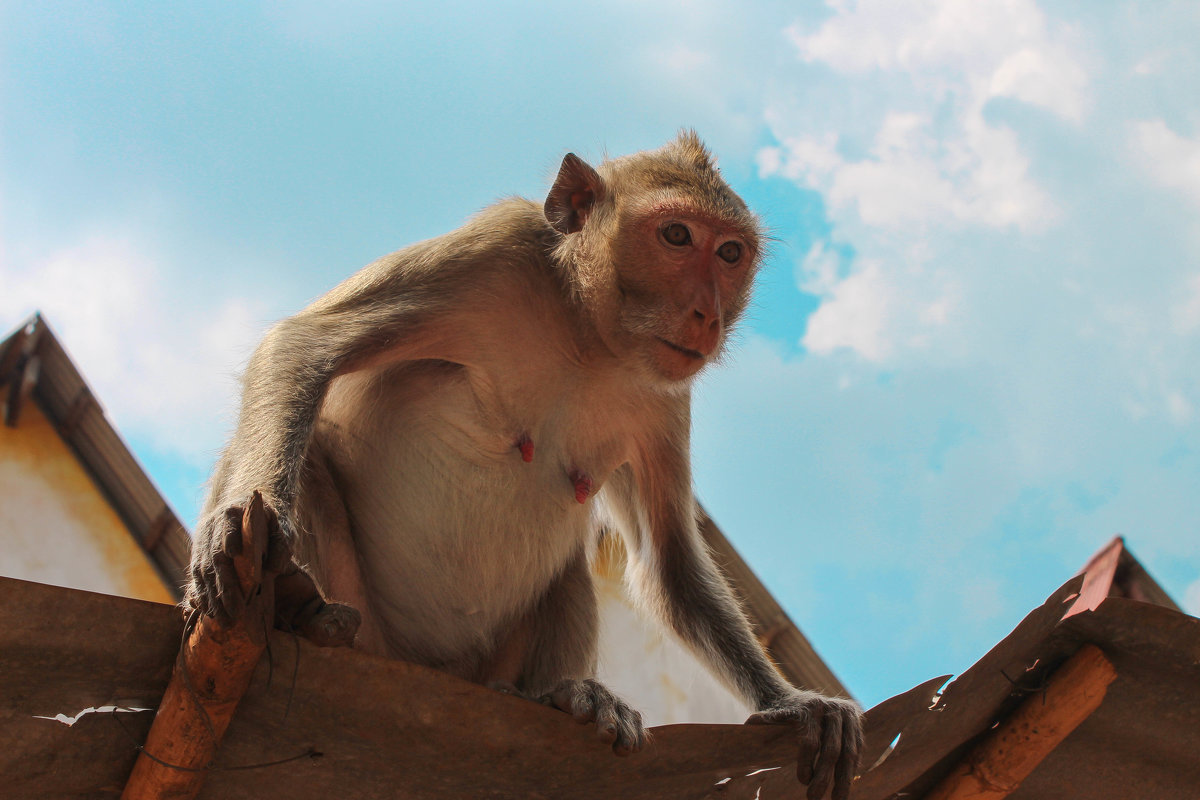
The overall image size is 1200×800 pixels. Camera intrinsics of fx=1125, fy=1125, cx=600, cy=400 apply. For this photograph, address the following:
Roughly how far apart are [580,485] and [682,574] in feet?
2.65

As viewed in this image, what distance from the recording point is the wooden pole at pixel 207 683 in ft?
8.93

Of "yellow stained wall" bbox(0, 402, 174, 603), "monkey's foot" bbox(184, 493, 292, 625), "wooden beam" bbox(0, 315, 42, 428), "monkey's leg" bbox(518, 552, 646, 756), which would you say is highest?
"wooden beam" bbox(0, 315, 42, 428)

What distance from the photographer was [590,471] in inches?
177

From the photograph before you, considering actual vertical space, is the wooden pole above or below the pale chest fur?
below

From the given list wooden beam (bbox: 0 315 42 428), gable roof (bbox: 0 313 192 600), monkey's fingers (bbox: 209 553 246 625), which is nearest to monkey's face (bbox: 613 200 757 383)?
monkey's fingers (bbox: 209 553 246 625)

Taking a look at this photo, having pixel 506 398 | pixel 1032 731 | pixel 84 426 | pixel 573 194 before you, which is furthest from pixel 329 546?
pixel 84 426

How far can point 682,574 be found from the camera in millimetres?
4949

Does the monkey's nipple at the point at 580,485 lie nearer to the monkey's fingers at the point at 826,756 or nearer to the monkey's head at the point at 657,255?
the monkey's head at the point at 657,255

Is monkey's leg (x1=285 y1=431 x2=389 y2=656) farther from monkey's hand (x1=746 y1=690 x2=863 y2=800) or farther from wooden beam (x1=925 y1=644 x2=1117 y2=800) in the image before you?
wooden beam (x1=925 y1=644 x2=1117 y2=800)

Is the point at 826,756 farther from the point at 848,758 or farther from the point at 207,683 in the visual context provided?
the point at 207,683

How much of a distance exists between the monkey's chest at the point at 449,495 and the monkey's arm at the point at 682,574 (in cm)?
65

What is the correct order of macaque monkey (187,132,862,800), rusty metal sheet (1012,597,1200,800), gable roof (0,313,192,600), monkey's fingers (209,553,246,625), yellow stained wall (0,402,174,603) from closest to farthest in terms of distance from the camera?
monkey's fingers (209,553,246,625)
rusty metal sheet (1012,597,1200,800)
macaque monkey (187,132,862,800)
yellow stained wall (0,402,174,603)
gable roof (0,313,192,600)

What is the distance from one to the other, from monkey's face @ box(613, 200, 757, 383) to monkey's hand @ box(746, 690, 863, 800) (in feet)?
4.21

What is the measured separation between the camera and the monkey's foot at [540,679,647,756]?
10.9 ft
